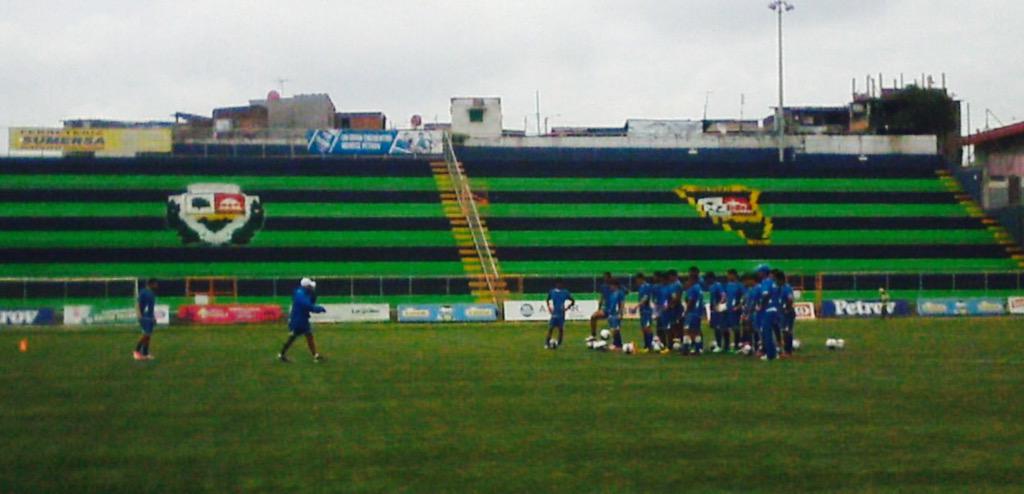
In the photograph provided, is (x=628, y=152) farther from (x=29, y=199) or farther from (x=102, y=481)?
(x=102, y=481)

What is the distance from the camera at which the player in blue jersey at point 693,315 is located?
2927cm

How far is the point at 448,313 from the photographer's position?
5622 cm

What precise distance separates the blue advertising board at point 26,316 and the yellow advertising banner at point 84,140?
23470 mm

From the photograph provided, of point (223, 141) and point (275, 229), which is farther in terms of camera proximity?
point (223, 141)

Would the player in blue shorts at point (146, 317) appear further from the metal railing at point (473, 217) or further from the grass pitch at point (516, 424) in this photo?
the metal railing at point (473, 217)

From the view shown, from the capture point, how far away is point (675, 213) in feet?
237

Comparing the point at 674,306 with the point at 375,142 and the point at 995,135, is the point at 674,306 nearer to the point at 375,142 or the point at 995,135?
the point at 375,142

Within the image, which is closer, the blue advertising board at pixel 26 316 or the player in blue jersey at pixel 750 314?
the player in blue jersey at pixel 750 314

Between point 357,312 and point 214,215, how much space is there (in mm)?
16164

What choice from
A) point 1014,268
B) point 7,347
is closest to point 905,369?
point 7,347

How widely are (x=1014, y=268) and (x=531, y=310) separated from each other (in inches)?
1102

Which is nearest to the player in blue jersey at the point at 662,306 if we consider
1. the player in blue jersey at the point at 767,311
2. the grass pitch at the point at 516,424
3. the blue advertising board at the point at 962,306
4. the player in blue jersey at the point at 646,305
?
the player in blue jersey at the point at 646,305

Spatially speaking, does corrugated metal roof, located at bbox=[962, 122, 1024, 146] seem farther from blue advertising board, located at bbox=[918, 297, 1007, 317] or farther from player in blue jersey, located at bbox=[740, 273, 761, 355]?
player in blue jersey, located at bbox=[740, 273, 761, 355]

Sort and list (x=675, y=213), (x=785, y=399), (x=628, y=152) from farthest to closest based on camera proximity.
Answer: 1. (x=628, y=152)
2. (x=675, y=213)
3. (x=785, y=399)
